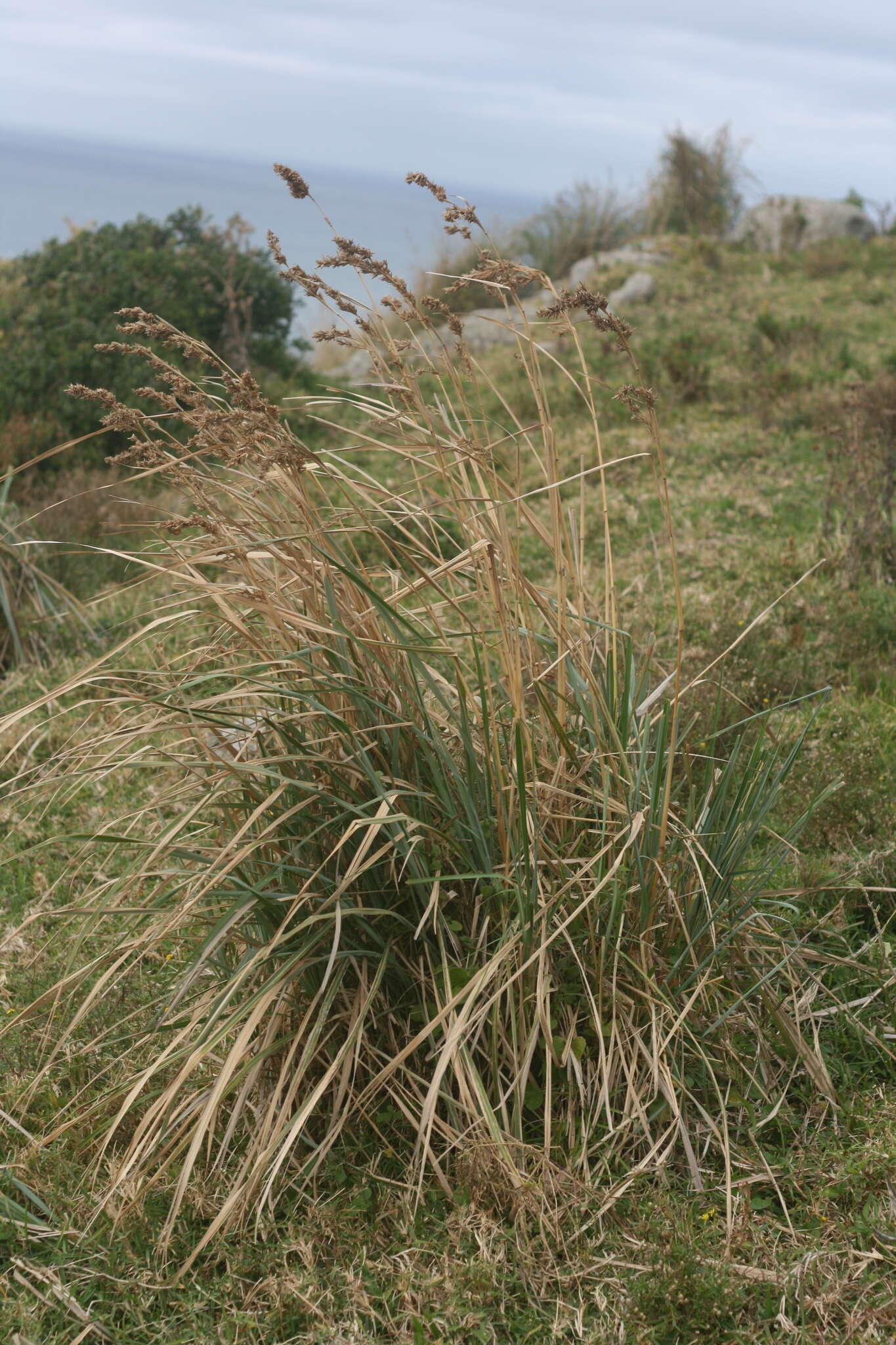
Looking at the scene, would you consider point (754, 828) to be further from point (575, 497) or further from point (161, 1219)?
point (575, 497)

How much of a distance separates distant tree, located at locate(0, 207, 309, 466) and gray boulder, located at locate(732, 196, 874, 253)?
10.4 m

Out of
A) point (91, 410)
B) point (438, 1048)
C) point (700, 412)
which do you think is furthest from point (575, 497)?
point (438, 1048)

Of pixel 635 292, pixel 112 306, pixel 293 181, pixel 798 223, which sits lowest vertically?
pixel 112 306

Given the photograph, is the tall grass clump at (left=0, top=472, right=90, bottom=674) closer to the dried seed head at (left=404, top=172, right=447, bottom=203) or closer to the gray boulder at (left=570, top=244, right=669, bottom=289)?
the dried seed head at (left=404, top=172, right=447, bottom=203)

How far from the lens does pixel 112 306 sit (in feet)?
28.8

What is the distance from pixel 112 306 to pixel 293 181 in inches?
Answer: 291

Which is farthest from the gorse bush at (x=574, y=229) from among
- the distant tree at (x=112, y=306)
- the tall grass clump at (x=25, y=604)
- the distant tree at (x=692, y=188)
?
the tall grass clump at (x=25, y=604)

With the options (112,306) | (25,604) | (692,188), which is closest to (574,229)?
(692,188)

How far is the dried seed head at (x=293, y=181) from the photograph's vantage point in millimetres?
1987

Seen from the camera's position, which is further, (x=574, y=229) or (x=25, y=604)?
(x=574, y=229)

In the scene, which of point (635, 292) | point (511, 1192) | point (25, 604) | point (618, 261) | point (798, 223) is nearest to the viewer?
point (511, 1192)

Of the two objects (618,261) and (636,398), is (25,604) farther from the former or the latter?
(618,261)

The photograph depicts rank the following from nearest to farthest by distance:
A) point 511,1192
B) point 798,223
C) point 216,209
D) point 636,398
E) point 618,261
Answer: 1. point 511,1192
2. point 636,398
3. point 618,261
4. point 798,223
5. point 216,209

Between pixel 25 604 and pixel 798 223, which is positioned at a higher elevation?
pixel 798 223
